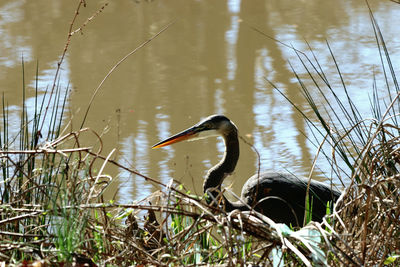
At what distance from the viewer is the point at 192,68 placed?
827 cm

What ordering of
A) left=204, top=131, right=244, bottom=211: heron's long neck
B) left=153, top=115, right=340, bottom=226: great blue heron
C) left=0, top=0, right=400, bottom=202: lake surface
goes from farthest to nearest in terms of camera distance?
left=0, top=0, right=400, bottom=202: lake surface → left=204, top=131, right=244, bottom=211: heron's long neck → left=153, top=115, right=340, bottom=226: great blue heron

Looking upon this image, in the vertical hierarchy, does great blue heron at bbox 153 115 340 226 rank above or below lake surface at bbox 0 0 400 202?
below

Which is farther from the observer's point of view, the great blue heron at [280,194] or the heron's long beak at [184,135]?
the heron's long beak at [184,135]

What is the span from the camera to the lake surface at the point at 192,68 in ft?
20.1

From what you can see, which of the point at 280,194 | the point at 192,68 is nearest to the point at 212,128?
the point at 280,194

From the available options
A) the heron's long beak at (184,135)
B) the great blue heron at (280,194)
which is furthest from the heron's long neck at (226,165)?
the heron's long beak at (184,135)

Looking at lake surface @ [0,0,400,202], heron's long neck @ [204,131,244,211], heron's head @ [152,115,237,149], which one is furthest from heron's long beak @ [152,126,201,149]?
lake surface @ [0,0,400,202]

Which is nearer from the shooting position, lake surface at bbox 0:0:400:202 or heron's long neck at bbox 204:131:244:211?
heron's long neck at bbox 204:131:244:211

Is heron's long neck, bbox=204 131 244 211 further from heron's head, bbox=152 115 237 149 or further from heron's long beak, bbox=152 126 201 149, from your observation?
heron's long beak, bbox=152 126 201 149

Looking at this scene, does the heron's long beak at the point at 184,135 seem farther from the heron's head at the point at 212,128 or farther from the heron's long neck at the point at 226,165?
the heron's long neck at the point at 226,165

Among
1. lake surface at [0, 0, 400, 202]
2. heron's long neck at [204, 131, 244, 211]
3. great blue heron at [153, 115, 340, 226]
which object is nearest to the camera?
great blue heron at [153, 115, 340, 226]

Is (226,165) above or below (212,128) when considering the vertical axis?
below

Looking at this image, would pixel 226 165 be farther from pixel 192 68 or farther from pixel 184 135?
pixel 192 68

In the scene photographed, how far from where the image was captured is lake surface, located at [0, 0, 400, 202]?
611 cm
